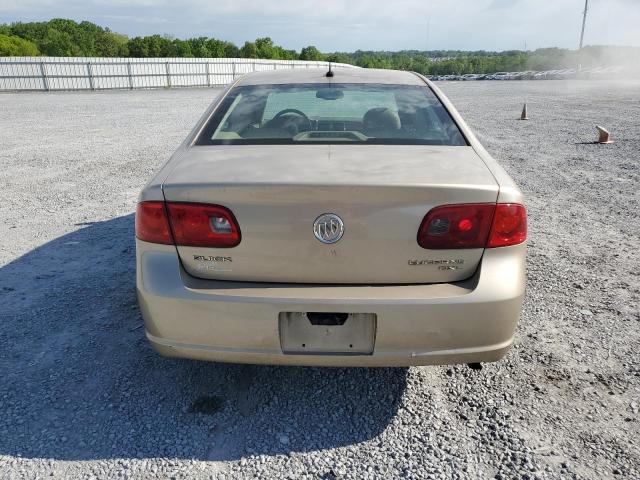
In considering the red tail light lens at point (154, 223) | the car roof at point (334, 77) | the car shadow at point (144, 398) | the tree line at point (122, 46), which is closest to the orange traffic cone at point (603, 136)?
the car roof at point (334, 77)

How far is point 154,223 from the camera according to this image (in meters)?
2.16

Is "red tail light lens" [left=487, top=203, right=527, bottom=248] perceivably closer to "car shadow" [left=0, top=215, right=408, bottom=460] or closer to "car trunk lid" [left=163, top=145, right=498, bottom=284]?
"car trunk lid" [left=163, top=145, right=498, bottom=284]

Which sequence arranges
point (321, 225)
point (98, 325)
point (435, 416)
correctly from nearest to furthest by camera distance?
1. point (321, 225)
2. point (435, 416)
3. point (98, 325)

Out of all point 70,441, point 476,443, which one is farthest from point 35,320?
point 476,443

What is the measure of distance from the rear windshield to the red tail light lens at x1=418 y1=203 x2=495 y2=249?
2.12 ft

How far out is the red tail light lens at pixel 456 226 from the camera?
80.5 inches

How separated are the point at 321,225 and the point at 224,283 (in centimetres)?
50

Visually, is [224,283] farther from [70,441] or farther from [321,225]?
[70,441]

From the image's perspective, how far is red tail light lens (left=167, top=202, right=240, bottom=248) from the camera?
2.07m

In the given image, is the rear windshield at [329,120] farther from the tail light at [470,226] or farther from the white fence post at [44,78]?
the white fence post at [44,78]

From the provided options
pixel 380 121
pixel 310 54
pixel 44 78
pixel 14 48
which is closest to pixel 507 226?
pixel 380 121

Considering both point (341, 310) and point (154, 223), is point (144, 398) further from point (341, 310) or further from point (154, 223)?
→ point (341, 310)

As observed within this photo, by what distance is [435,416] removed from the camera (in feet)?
8.02

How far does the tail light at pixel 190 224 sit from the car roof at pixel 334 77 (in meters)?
1.55
